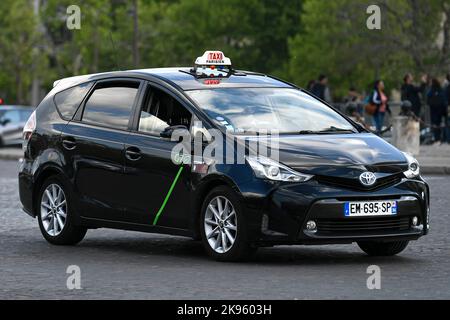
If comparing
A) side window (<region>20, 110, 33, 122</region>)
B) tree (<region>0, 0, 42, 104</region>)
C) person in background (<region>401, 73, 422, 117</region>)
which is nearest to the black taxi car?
person in background (<region>401, 73, 422, 117</region>)

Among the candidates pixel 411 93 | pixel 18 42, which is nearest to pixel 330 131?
pixel 411 93

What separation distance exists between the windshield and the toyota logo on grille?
37.8 inches

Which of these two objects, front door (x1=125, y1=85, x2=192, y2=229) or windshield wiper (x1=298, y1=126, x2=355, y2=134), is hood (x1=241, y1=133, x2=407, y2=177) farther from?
front door (x1=125, y1=85, x2=192, y2=229)

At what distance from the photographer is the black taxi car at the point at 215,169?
11.1 m

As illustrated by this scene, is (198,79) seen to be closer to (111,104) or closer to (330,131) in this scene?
(111,104)

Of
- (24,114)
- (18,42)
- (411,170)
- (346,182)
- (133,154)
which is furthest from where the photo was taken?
(18,42)

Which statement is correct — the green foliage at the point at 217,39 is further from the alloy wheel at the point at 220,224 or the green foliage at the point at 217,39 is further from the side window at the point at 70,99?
the alloy wheel at the point at 220,224

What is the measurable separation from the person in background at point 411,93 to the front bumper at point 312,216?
24.3 meters

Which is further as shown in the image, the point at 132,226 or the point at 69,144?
the point at 69,144

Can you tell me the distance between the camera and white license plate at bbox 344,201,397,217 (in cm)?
1108

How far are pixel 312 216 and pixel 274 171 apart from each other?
0.47m

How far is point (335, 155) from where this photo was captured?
36.9ft
